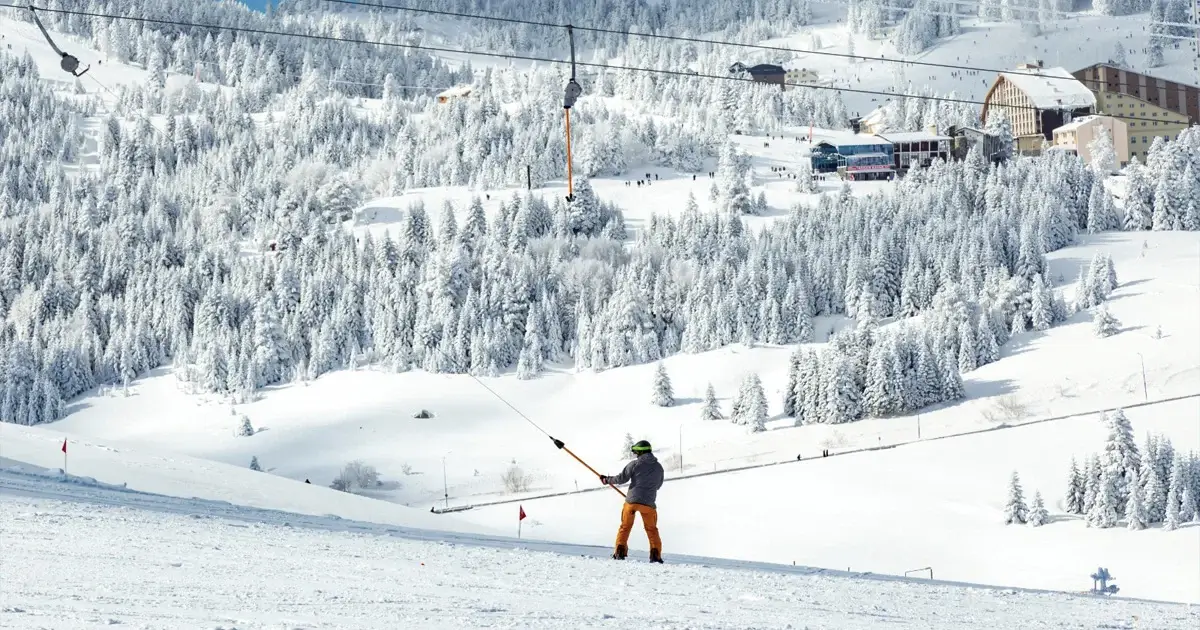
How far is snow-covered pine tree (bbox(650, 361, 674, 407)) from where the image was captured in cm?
8994

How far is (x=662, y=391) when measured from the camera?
296 feet

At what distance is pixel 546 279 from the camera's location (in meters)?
108

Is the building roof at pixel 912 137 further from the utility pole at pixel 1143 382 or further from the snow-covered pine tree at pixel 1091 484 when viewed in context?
the snow-covered pine tree at pixel 1091 484

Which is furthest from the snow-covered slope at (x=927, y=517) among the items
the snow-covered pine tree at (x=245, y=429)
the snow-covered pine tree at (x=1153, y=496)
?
the snow-covered pine tree at (x=245, y=429)

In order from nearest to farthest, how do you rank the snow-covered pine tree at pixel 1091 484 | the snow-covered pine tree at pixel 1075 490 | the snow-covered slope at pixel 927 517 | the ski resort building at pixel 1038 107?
the snow-covered slope at pixel 927 517 < the snow-covered pine tree at pixel 1091 484 < the snow-covered pine tree at pixel 1075 490 < the ski resort building at pixel 1038 107

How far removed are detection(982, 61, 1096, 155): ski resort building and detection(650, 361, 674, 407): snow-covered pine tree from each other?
74.4 meters

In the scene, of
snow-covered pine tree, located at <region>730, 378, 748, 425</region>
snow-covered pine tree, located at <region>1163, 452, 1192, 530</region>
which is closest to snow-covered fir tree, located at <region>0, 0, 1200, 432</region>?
snow-covered pine tree, located at <region>730, 378, 748, 425</region>

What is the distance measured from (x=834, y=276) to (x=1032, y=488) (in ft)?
134

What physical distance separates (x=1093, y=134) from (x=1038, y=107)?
11.2 m

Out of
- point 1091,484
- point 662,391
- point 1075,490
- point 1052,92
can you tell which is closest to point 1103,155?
point 1052,92

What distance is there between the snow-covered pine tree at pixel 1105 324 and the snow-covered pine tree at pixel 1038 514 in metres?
31.9

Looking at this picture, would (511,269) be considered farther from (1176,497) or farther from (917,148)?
(1176,497)

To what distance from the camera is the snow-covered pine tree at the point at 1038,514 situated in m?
59.0

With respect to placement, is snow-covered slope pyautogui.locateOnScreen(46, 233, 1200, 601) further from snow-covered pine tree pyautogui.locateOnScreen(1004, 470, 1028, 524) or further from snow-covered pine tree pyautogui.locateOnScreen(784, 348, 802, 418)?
snow-covered pine tree pyautogui.locateOnScreen(784, 348, 802, 418)
